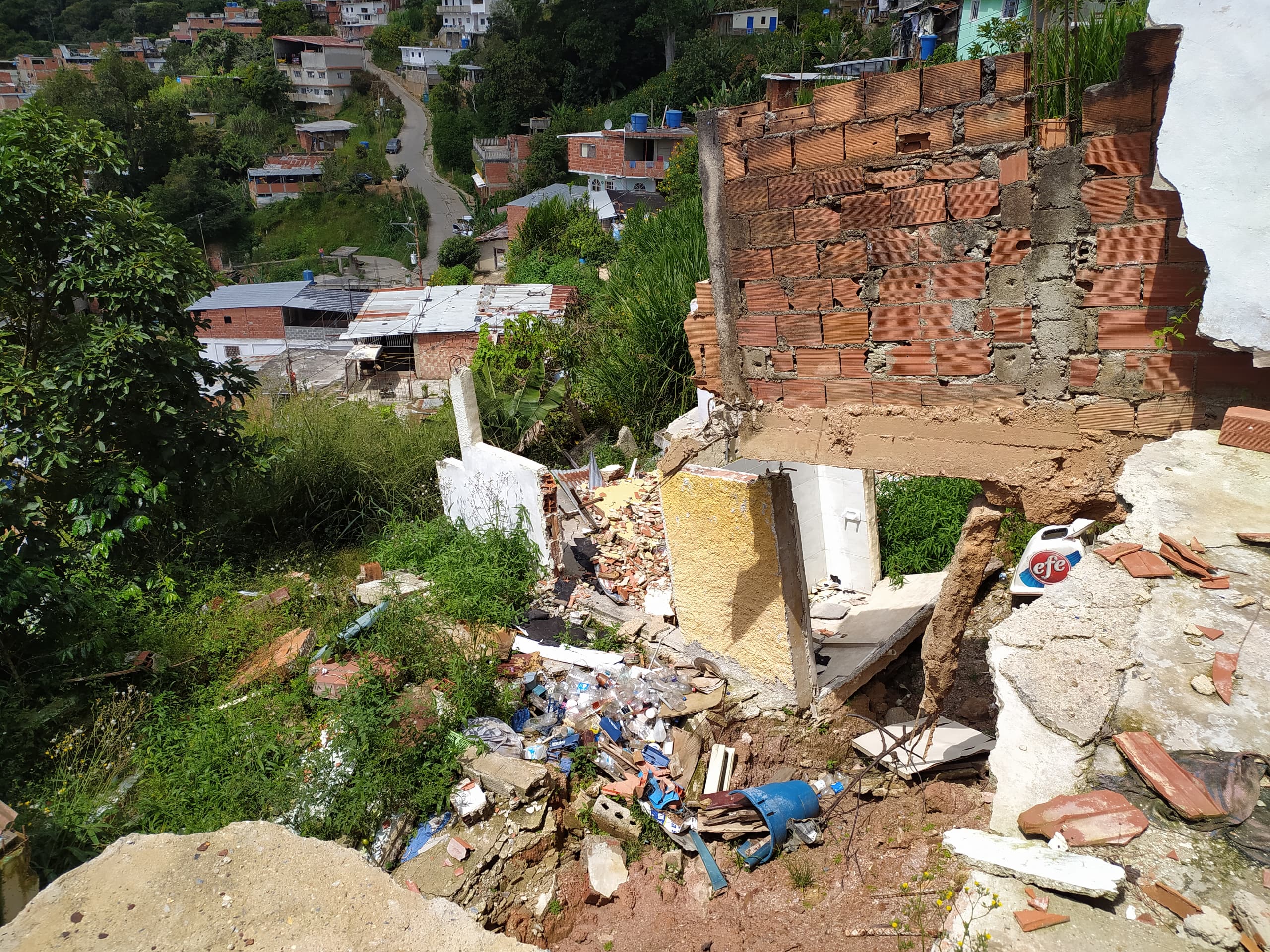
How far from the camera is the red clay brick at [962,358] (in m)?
3.65

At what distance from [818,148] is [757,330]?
36.2 inches

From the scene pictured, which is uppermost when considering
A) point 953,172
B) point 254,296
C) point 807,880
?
point 953,172

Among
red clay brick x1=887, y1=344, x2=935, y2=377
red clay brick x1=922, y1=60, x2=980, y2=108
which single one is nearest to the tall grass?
red clay brick x1=887, y1=344, x2=935, y2=377

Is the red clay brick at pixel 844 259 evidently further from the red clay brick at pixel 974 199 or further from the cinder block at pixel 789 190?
the red clay brick at pixel 974 199

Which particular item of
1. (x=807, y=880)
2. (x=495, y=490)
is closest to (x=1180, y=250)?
(x=807, y=880)

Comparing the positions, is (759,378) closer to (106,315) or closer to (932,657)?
(932,657)

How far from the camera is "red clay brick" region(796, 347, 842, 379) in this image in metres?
4.03

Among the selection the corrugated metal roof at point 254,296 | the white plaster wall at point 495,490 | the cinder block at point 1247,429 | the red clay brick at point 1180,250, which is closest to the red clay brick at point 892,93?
the red clay brick at point 1180,250

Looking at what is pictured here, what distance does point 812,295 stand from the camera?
3.97m

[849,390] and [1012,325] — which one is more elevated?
[1012,325]

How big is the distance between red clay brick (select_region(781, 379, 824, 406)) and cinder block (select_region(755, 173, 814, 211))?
87cm

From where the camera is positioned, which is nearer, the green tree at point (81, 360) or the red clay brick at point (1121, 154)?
the red clay brick at point (1121, 154)

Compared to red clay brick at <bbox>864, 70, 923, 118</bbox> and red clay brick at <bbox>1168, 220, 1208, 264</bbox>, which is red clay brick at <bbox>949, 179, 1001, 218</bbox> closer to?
red clay brick at <bbox>864, 70, 923, 118</bbox>

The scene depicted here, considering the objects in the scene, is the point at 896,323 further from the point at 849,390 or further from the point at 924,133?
the point at 924,133
